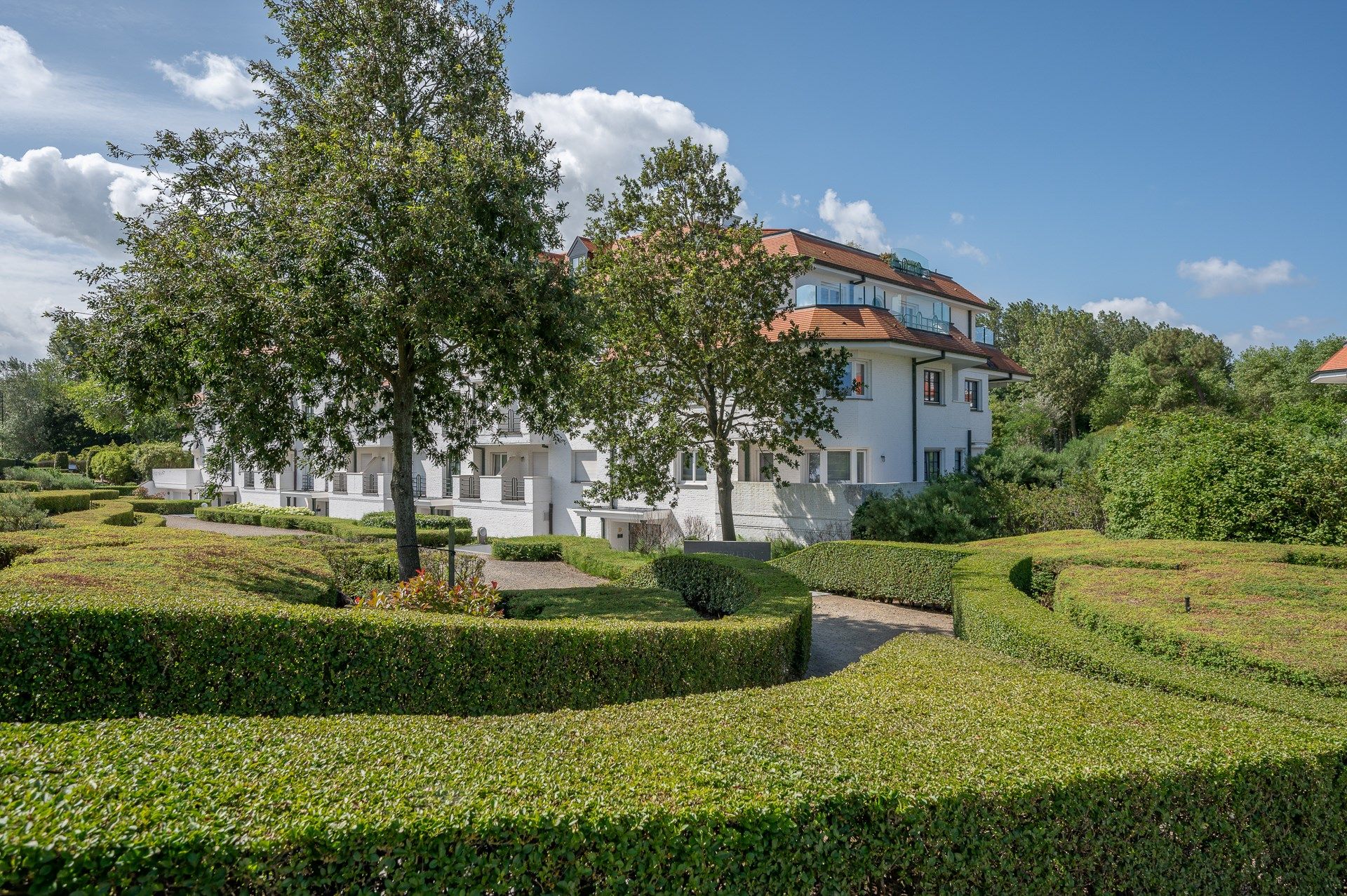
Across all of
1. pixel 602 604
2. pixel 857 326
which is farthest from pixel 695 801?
pixel 857 326

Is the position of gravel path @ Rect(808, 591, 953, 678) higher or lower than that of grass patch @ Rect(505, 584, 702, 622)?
lower

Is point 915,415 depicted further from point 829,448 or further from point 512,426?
point 512,426

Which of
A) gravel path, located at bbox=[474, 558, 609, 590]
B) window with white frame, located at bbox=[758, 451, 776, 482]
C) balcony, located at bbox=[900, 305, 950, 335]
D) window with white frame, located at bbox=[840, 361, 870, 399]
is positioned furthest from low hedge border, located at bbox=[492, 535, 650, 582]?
balcony, located at bbox=[900, 305, 950, 335]

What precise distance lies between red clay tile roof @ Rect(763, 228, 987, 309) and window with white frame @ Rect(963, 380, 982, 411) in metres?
4.38

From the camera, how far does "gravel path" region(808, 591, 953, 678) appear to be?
12070 mm

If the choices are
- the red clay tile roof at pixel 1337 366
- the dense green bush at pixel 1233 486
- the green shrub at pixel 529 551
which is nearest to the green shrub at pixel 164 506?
the green shrub at pixel 529 551

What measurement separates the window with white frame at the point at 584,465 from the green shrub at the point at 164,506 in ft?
62.3

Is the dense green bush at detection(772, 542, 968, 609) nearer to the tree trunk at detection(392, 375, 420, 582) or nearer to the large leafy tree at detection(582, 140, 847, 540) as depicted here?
the large leafy tree at detection(582, 140, 847, 540)

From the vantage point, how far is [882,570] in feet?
55.9

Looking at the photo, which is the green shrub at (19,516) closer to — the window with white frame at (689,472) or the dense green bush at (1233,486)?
the window with white frame at (689,472)

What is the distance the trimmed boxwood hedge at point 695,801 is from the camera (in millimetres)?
3314

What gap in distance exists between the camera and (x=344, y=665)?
707 cm

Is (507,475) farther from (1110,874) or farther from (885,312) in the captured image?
(1110,874)

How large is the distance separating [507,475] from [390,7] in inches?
813
